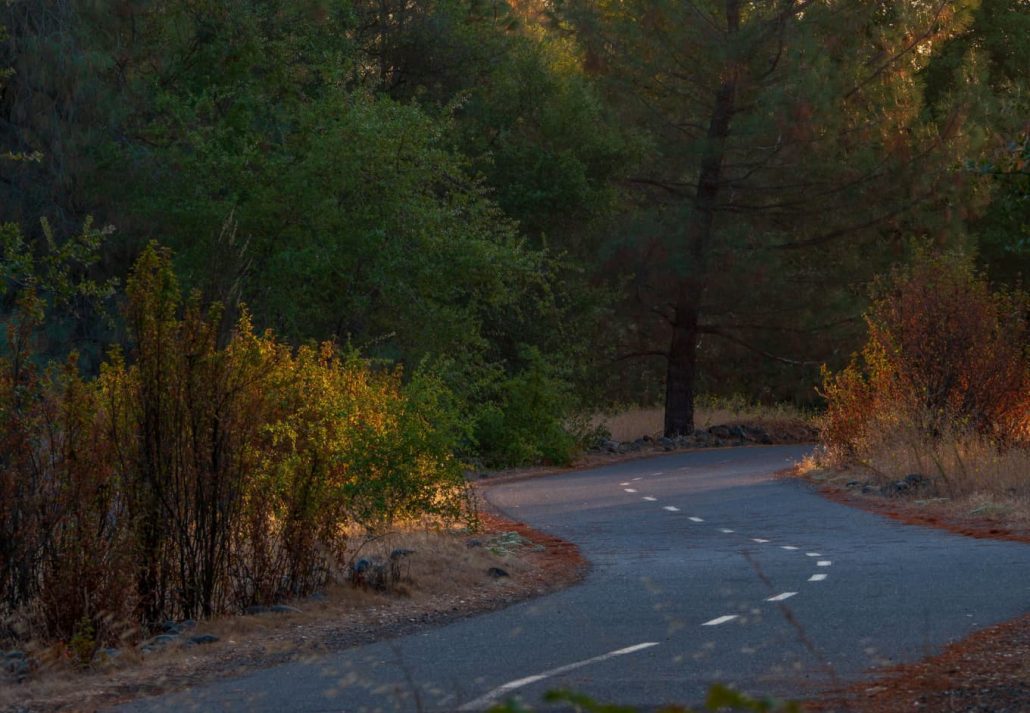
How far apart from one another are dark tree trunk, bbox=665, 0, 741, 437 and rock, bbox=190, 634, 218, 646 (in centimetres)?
3155

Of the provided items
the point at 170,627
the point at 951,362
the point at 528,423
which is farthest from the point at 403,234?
the point at 170,627

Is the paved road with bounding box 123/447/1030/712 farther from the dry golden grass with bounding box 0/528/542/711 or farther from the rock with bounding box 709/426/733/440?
the rock with bounding box 709/426/733/440

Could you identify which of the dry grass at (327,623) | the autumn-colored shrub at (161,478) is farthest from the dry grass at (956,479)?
the autumn-colored shrub at (161,478)

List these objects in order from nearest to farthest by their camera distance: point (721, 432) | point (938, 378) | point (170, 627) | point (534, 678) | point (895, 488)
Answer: point (534, 678), point (170, 627), point (895, 488), point (938, 378), point (721, 432)

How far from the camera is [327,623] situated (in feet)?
41.1

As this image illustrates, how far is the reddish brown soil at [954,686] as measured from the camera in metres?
8.20

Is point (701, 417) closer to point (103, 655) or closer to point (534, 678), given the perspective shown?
point (103, 655)

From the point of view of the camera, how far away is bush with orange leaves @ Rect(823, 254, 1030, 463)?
2584 cm

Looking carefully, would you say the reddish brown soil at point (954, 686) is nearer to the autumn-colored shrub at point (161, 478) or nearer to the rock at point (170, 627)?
the autumn-colored shrub at point (161, 478)

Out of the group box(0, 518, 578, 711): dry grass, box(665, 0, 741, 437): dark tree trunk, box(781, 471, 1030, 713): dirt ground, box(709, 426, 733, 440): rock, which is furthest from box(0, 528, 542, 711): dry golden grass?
box(709, 426, 733, 440): rock

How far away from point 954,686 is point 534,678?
243 cm

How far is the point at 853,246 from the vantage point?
44812mm

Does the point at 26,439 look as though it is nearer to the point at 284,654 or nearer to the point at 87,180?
the point at 284,654

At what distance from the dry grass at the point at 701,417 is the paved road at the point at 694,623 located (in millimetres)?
24336
